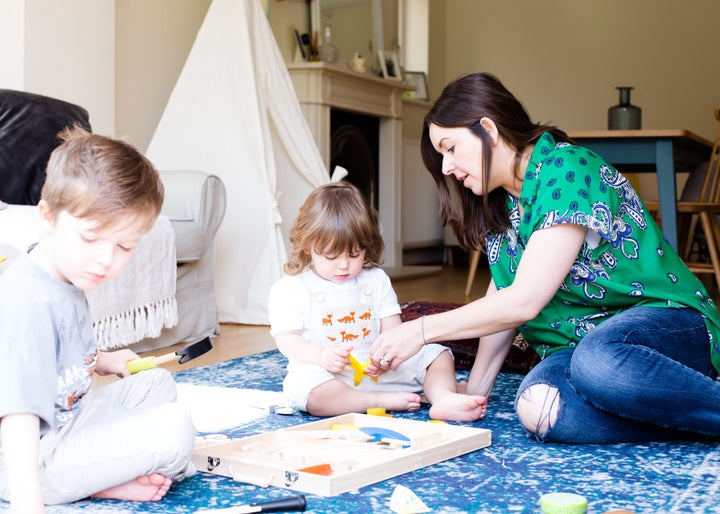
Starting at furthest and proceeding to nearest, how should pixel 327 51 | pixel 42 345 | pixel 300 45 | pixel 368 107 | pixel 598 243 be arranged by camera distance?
pixel 368 107
pixel 327 51
pixel 300 45
pixel 598 243
pixel 42 345

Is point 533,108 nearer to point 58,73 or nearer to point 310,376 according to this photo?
point 58,73

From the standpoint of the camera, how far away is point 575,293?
5.30ft

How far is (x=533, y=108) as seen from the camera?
21.6ft

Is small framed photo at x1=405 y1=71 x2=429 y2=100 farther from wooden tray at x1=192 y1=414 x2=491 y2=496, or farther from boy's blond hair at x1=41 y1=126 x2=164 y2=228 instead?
boy's blond hair at x1=41 y1=126 x2=164 y2=228

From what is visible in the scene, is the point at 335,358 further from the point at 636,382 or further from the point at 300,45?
the point at 300,45

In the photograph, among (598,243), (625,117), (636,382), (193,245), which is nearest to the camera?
(636,382)

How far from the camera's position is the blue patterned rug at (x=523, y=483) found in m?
1.20

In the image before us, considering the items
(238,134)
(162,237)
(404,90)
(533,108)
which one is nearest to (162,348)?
(162,237)

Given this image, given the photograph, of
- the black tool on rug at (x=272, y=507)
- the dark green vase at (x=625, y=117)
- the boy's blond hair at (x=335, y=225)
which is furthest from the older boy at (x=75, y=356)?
the dark green vase at (x=625, y=117)

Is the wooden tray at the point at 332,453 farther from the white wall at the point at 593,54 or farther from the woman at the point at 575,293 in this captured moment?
the white wall at the point at 593,54

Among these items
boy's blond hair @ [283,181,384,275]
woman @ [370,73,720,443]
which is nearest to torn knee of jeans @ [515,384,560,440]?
woman @ [370,73,720,443]

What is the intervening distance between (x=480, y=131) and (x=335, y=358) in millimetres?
493

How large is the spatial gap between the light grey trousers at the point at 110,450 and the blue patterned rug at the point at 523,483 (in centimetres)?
4

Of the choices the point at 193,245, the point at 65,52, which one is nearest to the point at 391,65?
the point at 65,52
